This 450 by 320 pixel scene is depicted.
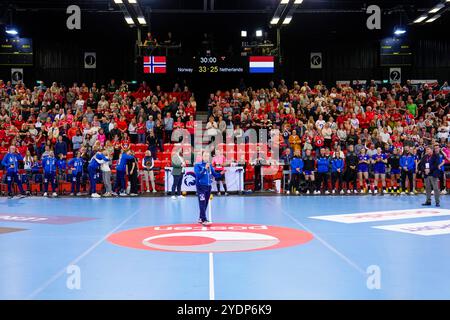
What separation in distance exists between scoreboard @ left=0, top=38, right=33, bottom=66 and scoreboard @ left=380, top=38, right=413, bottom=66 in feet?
79.4

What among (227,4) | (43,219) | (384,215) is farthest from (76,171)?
Result: (227,4)

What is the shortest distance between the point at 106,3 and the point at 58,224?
1894 cm

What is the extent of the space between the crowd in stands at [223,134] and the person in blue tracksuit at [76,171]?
4cm

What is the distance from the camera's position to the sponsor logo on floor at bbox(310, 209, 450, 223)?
12.9 metres

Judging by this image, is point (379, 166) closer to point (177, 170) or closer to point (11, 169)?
point (177, 170)

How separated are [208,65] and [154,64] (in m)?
3.00

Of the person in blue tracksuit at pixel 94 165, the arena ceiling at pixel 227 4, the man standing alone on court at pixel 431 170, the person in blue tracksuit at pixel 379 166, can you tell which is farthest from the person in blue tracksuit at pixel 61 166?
the man standing alone on court at pixel 431 170

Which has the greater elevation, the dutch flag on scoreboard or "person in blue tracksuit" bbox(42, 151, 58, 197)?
the dutch flag on scoreboard

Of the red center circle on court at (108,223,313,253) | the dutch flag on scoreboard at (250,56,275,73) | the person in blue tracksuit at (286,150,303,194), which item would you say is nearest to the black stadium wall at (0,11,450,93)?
the dutch flag on scoreboard at (250,56,275,73)

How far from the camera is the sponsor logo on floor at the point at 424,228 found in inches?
422

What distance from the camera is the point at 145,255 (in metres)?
8.45

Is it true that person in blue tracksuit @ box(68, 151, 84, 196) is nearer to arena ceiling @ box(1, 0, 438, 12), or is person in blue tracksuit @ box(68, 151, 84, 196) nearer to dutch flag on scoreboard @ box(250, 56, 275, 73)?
arena ceiling @ box(1, 0, 438, 12)

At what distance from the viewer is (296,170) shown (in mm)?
20641

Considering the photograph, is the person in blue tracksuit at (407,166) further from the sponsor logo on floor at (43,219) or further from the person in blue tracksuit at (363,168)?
the sponsor logo on floor at (43,219)
